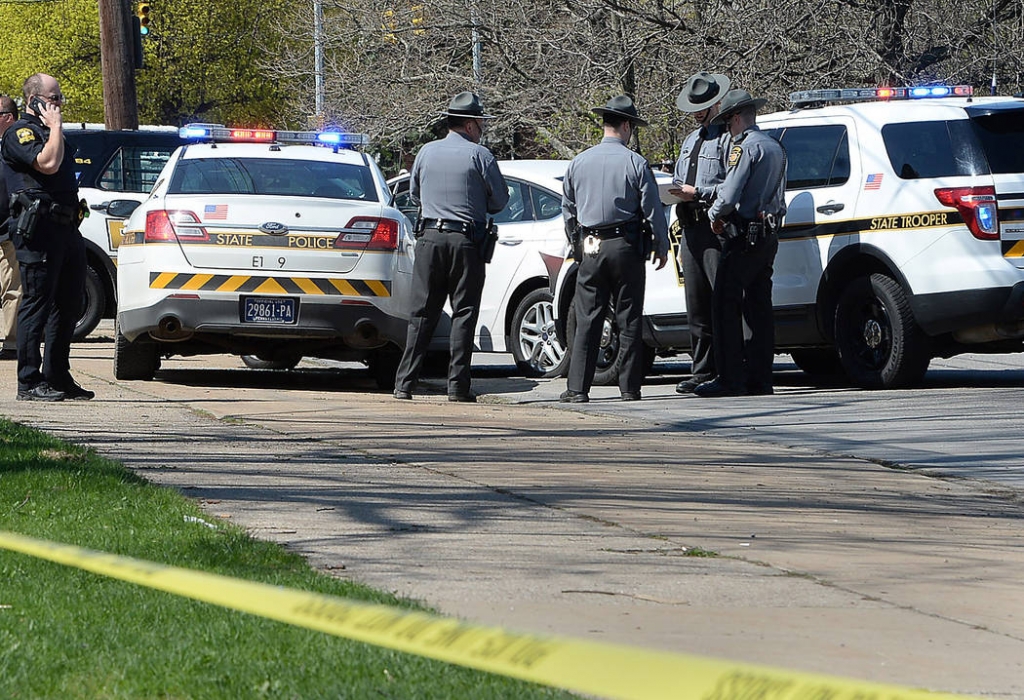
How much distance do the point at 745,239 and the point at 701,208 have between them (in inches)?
17.4

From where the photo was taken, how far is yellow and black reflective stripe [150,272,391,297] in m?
10.7

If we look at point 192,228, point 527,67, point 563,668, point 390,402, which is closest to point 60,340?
point 192,228

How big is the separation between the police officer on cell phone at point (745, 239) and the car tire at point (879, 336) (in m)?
0.52

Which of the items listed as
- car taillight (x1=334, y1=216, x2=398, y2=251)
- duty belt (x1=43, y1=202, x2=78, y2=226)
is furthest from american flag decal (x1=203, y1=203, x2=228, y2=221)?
duty belt (x1=43, y1=202, x2=78, y2=226)

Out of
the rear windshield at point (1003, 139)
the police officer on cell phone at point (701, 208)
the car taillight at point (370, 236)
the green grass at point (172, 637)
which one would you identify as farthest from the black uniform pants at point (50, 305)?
the rear windshield at point (1003, 139)

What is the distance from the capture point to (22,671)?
12.3ft

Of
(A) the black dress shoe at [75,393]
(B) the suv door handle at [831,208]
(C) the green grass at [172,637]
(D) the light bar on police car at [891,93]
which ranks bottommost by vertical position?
(A) the black dress shoe at [75,393]

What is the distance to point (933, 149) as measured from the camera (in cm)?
1053

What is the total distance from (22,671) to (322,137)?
878 centimetres

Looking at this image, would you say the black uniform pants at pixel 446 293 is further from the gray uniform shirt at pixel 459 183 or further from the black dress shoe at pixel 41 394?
the black dress shoe at pixel 41 394

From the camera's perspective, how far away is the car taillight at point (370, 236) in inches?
428

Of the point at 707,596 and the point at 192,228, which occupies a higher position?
the point at 192,228

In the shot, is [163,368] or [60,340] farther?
[163,368]

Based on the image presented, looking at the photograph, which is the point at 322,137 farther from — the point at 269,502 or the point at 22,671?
the point at 22,671
